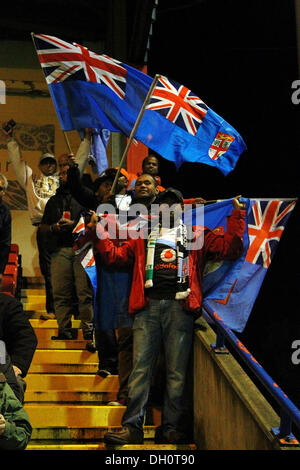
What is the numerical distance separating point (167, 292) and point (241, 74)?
786 cm

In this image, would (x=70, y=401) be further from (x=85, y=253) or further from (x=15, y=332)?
(x=15, y=332)

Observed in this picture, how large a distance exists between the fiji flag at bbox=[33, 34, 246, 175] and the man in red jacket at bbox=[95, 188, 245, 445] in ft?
2.21

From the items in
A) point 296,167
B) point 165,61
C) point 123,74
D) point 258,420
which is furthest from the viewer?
point 165,61

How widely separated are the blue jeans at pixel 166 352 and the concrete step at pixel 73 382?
91 centimetres

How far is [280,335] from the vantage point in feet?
40.0

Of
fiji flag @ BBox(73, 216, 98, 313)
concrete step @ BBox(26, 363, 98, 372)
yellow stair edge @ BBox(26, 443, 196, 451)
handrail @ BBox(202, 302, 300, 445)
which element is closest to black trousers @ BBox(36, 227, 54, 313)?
concrete step @ BBox(26, 363, 98, 372)

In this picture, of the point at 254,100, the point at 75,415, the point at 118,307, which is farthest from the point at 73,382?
the point at 254,100

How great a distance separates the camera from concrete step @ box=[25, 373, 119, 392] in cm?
652

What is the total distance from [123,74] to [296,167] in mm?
6071

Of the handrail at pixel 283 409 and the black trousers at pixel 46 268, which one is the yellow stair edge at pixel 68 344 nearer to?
the black trousers at pixel 46 268

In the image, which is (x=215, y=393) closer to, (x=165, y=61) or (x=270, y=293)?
(x=270, y=293)

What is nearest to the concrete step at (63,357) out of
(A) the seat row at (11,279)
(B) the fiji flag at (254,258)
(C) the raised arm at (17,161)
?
(A) the seat row at (11,279)

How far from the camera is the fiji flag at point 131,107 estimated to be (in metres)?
6.63
